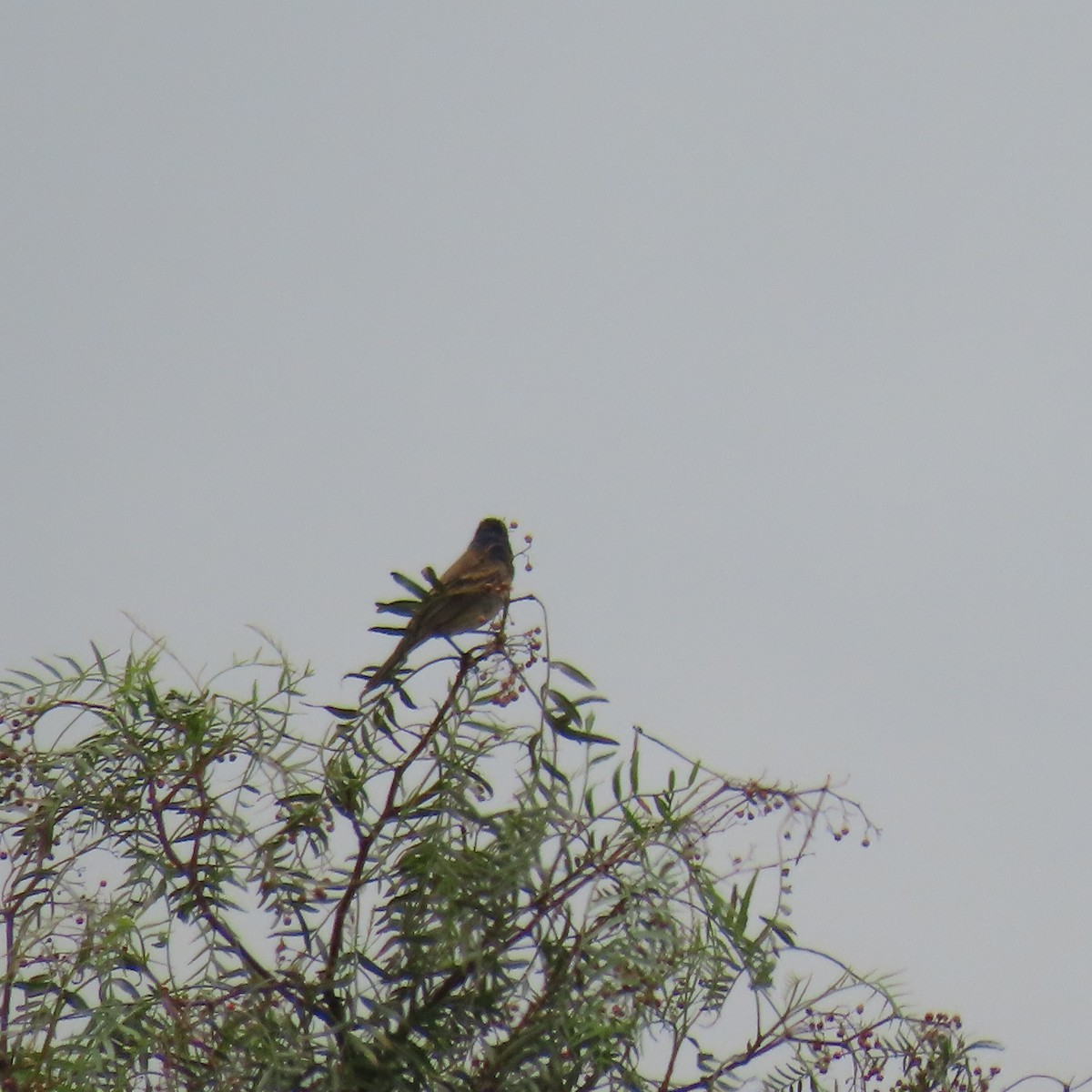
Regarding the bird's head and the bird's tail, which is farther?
the bird's head

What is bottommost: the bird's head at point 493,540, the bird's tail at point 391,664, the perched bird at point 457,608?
the bird's tail at point 391,664

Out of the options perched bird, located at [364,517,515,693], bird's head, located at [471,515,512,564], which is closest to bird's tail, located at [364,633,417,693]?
perched bird, located at [364,517,515,693]

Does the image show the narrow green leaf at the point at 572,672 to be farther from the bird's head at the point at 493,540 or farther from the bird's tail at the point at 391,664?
the bird's head at the point at 493,540

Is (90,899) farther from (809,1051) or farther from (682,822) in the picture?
(809,1051)

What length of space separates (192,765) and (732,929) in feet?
3.05

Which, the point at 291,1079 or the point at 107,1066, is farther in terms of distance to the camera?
the point at 107,1066

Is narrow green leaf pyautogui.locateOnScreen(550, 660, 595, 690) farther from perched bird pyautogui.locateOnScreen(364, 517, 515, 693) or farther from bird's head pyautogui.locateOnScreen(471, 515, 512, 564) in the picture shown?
bird's head pyautogui.locateOnScreen(471, 515, 512, 564)

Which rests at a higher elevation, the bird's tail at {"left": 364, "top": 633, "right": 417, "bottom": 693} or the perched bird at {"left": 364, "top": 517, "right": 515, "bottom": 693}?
the perched bird at {"left": 364, "top": 517, "right": 515, "bottom": 693}

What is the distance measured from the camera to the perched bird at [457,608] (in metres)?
2.79

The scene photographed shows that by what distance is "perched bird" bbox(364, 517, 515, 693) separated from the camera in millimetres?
2795

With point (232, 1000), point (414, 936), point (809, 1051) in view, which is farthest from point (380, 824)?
point (809, 1051)

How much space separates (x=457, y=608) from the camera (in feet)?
9.79

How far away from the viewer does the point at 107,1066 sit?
260 centimetres

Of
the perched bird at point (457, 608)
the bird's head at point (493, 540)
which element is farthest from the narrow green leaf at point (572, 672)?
the bird's head at point (493, 540)
